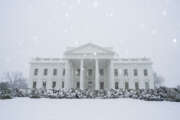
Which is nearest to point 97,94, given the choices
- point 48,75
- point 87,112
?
point 87,112

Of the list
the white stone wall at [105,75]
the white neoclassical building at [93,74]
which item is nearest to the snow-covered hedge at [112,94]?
the white neoclassical building at [93,74]

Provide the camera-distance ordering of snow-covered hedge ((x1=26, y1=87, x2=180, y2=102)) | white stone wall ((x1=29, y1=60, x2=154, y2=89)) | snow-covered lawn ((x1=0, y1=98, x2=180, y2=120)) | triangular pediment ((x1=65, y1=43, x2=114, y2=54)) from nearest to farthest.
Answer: snow-covered lawn ((x1=0, y1=98, x2=180, y2=120)), snow-covered hedge ((x1=26, y1=87, x2=180, y2=102)), triangular pediment ((x1=65, y1=43, x2=114, y2=54)), white stone wall ((x1=29, y1=60, x2=154, y2=89))

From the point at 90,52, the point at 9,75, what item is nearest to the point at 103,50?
the point at 90,52

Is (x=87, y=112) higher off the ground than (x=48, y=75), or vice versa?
(x=48, y=75)

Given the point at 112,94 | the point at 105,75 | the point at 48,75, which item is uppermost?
the point at 48,75

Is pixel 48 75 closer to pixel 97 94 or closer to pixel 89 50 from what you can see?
pixel 89 50

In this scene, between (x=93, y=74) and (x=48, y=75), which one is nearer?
(x=48, y=75)

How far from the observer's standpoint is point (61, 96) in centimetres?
1494

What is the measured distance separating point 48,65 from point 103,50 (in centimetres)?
1491

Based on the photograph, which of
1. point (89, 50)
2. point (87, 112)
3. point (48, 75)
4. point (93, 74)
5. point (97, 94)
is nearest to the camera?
point (87, 112)

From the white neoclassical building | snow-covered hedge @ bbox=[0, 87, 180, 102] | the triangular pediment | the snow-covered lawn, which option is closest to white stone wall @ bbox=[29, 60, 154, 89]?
the white neoclassical building

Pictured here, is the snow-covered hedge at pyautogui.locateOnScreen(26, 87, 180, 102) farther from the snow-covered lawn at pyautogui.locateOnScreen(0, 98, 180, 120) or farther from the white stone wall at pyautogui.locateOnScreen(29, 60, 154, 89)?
the white stone wall at pyautogui.locateOnScreen(29, 60, 154, 89)

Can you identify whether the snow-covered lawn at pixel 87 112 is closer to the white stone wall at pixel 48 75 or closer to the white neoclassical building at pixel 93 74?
the white neoclassical building at pixel 93 74

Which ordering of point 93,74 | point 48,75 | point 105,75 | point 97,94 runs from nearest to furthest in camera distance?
point 97,94 → point 48,75 → point 93,74 → point 105,75
